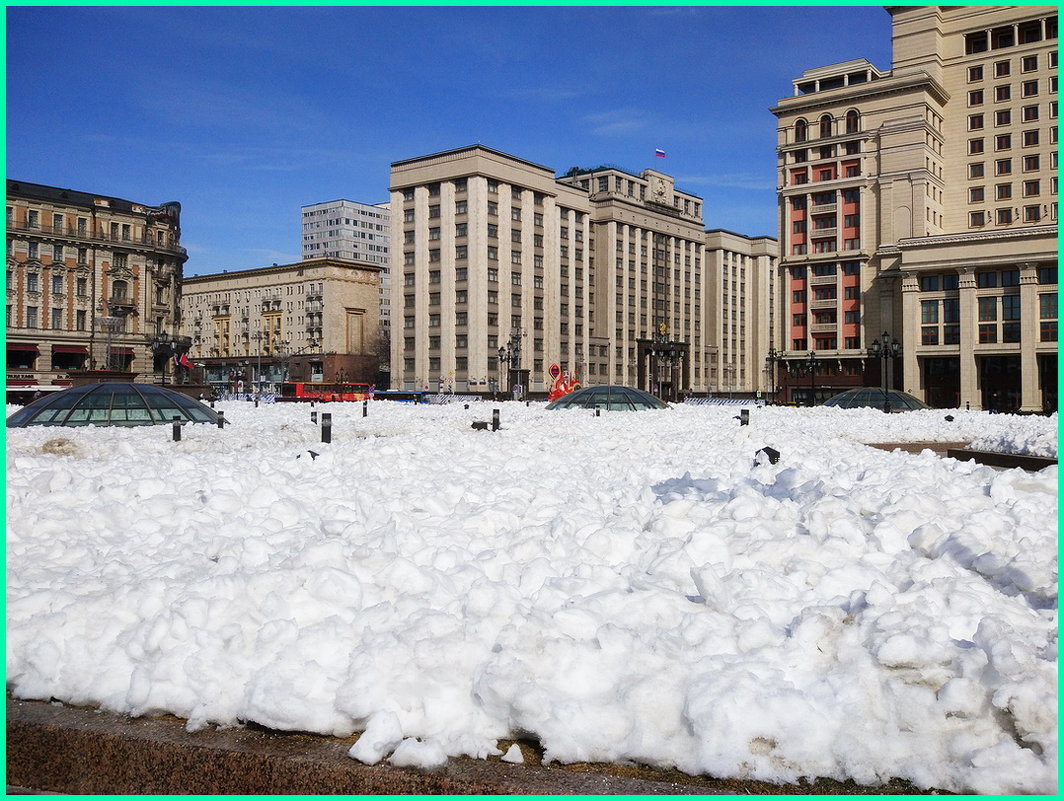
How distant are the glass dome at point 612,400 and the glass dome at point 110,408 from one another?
15.7 meters

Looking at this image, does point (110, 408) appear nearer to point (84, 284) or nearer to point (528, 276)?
point (84, 284)

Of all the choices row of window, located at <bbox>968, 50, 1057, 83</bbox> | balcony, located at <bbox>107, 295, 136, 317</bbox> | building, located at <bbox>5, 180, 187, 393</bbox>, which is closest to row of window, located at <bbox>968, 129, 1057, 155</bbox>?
row of window, located at <bbox>968, 50, 1057, 83</bbox>

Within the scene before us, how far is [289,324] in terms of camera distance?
115 m

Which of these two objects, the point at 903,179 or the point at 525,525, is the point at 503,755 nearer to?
the point at 525,525

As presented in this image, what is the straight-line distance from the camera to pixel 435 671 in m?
4.45

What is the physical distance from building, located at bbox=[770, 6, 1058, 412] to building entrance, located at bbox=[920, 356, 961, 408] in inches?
4.4

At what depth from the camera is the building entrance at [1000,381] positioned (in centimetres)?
6081

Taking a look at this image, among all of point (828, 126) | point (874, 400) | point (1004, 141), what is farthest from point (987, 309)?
point (874, 400)

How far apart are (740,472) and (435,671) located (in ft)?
23.8

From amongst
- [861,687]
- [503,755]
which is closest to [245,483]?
[503,755]

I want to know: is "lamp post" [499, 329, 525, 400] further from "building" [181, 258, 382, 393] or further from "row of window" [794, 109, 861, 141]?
"row of window" [794, 109, 861, 141]

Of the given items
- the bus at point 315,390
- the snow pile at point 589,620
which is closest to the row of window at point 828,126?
the bus at point 315,390

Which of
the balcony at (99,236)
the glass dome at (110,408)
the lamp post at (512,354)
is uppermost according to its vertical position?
the balcony at (99,236)

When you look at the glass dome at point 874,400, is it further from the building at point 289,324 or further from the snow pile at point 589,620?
the building at point 289,324
